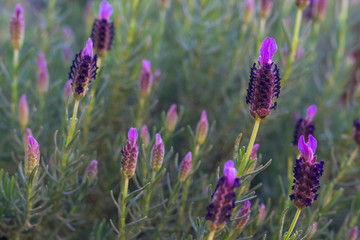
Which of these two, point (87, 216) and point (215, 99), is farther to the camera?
point (215, 99)

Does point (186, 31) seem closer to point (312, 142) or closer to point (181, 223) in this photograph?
point (181, 223)

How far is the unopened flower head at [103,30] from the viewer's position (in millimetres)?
1442

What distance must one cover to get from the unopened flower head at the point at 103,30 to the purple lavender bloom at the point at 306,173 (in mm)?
787

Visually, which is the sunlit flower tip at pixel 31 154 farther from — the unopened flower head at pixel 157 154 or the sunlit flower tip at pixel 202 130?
the sunlit flower tip at pixel 202 130

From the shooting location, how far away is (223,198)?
93 cm

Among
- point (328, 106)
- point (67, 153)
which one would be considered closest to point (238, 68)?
point (328, 106)

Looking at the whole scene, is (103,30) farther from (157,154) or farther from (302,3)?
(302,3)

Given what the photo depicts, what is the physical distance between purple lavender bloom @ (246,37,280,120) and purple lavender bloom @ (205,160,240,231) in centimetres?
20

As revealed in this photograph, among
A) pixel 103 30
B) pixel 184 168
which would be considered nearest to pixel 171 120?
pixel 184 168

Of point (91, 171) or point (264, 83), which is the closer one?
point (264, 83)

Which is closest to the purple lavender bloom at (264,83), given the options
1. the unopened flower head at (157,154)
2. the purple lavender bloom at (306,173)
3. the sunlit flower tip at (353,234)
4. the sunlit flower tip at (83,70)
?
the purple lavender bloom at (306,173)

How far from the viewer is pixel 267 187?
1.98 metres

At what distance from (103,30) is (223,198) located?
2.65ft

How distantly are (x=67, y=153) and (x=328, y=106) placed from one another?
4.90 feet
